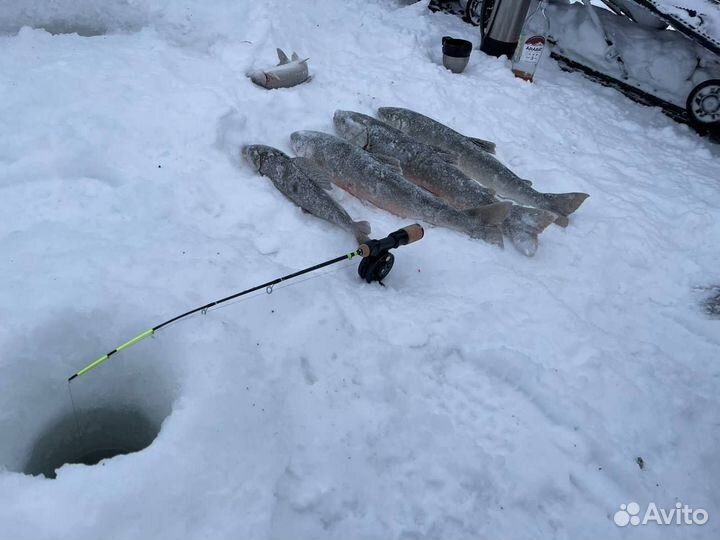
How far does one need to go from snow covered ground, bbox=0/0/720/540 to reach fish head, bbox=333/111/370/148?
58 cm

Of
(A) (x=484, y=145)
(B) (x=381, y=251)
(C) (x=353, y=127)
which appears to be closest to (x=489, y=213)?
(B) (x=381, y=251)

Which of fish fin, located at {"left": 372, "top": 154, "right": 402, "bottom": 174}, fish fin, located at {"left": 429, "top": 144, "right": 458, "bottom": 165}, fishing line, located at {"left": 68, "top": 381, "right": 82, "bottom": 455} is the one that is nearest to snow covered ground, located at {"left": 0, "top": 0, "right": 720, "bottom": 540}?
fishing line, located at {"left": 68, "top": 381, "right": 82, "bottom": 455}

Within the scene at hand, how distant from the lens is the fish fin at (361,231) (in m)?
3.63

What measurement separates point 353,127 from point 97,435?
365 centimetres

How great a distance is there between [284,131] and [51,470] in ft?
11.8

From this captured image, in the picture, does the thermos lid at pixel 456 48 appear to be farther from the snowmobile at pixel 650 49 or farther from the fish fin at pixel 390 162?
the fish fin at pixel 390 162

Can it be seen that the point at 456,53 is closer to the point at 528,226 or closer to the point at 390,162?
the point at 390,162

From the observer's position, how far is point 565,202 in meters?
4.10

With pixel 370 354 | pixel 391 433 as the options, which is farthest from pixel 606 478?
pixel 370 354

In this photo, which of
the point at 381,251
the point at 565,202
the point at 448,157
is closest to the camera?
the point at 381,251

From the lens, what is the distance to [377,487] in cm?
226

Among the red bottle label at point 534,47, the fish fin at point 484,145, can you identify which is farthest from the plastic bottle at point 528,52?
the fish fin at point 484,145

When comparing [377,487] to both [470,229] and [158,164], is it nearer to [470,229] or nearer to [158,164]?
[470,229]

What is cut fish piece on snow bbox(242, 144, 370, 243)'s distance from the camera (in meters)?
3.77
